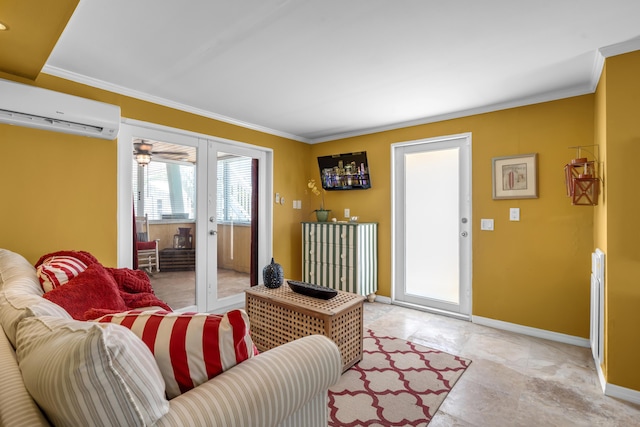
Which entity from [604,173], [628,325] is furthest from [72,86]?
[628,325]

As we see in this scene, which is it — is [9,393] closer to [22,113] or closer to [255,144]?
[22,113]

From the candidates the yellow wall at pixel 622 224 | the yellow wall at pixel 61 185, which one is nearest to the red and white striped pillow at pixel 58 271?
the yellow wall at pixel 61 185

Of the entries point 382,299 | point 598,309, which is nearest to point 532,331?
point 598,309

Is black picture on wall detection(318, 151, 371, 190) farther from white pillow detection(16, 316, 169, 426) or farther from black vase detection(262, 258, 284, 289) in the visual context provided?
white pillow detection(16, 316, 169, 426)

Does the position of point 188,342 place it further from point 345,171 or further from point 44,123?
point 345,171

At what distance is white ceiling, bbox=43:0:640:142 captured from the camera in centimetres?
176

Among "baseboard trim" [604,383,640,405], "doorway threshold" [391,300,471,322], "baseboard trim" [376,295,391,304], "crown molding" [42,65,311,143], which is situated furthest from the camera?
"baseboard trim" [376,295,391,304]

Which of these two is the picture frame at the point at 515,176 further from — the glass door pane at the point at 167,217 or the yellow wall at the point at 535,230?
the glass door pane at the point at 167,217

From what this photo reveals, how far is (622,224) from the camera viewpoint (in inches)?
81.3

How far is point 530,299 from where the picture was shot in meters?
3.09

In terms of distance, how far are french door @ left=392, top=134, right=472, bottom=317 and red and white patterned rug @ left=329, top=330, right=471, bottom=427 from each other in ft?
3.64

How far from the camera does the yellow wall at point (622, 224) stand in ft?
6.65

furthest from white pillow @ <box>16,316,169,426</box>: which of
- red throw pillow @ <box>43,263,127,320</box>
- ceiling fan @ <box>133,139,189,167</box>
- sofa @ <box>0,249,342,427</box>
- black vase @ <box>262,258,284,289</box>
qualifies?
ceiling fan @ <box>133,139,189,167</box>

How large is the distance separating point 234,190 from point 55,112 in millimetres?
1901
